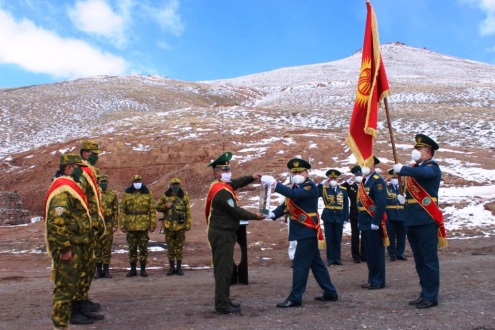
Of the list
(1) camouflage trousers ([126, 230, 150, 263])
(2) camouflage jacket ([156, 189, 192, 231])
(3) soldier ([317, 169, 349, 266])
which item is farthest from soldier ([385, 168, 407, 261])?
(1) camouflage trousers ([126, 230, 150, 263])

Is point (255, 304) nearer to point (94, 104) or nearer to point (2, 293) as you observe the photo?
point (2, 293)

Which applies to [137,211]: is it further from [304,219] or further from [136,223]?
[304,219]

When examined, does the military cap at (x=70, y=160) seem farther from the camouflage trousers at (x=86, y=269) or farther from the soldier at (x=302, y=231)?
the soldier at (x=302, y=231)

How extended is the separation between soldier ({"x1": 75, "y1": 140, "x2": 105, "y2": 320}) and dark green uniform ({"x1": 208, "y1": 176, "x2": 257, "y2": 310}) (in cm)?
163

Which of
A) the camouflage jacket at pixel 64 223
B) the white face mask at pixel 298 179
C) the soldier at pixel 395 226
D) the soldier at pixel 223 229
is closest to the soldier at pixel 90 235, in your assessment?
the camouflage jacket at pixel 64 223

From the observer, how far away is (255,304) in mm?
7293

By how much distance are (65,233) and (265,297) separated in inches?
136

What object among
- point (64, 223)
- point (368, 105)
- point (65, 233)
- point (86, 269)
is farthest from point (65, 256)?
point (368, 105)

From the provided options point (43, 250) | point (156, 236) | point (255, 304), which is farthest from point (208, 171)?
point (255, 304)

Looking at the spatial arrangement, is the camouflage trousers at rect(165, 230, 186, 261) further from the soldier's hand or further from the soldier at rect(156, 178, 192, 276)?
the soldier's hand

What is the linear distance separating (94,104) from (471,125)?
4623 cm

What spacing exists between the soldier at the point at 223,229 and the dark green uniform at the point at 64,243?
1.82 metres

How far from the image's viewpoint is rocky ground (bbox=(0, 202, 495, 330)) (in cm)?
610

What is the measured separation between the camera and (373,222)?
8180 millimetres
